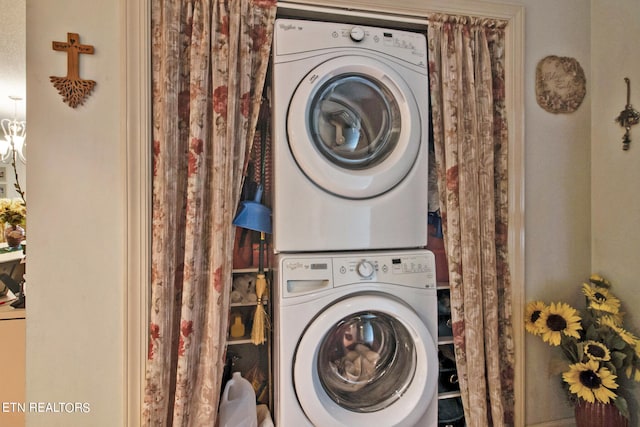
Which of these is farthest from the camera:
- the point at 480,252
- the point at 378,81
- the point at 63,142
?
the point at 480,252

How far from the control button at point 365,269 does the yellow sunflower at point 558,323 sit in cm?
85

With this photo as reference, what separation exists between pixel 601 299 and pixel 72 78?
2349 millimetres

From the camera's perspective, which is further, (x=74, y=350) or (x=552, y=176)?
(x=552, y=176)

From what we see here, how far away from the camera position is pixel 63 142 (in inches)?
48.7

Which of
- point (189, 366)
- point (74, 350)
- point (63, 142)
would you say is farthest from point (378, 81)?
point (74, 350)

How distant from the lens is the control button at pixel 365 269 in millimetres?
1341

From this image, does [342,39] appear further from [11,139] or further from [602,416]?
[11,139]

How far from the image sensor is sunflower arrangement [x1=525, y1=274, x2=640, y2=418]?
1458 mm

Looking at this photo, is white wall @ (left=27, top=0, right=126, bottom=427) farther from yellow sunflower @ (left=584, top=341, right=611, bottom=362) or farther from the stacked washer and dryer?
yellow sunflower @ (left=584, top=341, right=611, bottom=362)

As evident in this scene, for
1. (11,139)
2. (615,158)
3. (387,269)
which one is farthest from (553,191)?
(11,139)

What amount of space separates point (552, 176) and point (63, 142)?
2100mm

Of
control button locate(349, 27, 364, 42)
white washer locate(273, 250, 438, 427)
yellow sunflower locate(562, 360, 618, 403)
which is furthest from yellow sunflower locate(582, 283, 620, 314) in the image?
control button locate(349, 27, 364, 42)

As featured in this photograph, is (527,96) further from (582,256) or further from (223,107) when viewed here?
(223,107)

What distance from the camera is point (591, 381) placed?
4.81ft
